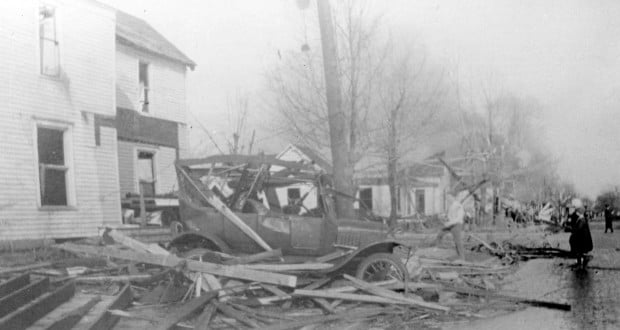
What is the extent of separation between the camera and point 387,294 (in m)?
6.91

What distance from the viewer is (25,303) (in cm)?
608

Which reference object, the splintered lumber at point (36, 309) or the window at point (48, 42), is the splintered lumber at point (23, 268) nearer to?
the splintered lumber at point (36, 309)

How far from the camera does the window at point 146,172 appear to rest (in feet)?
49.1

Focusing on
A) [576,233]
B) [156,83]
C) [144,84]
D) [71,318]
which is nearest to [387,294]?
[71,318]

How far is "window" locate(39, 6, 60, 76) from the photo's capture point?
35.6ft

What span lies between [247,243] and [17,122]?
Answer: 17.9ft

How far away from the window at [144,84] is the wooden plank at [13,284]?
8.98 metres

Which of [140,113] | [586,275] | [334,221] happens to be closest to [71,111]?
[140,113]

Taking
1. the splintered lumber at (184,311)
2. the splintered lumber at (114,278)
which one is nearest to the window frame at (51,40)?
the splintered lumber at (114,278)

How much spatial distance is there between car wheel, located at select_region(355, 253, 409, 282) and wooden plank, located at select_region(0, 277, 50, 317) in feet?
12.6

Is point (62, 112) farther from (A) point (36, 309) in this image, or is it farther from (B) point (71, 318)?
(B) point (71, 318)

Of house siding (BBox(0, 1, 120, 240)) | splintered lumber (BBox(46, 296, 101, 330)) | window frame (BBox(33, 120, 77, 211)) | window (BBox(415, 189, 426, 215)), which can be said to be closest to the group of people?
house siding (BBox(0, 1, 120, 240))

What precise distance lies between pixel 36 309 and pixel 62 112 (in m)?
6.83

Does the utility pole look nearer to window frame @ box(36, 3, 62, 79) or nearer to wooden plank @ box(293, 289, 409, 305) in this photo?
wooden plank @ box(293, 289, 409, 305)
